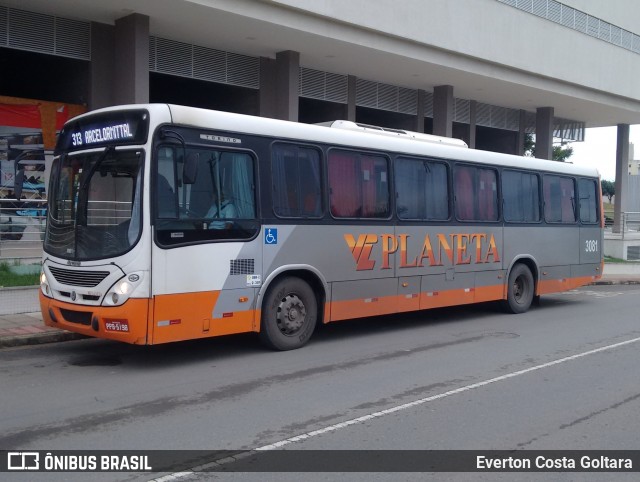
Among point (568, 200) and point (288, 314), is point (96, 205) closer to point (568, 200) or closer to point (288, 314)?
point (288, 314)

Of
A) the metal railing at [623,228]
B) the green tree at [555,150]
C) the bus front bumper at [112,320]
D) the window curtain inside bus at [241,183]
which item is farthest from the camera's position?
the green tree at [555,150]

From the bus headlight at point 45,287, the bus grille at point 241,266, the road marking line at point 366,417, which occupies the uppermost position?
the bus grille at point 241,266

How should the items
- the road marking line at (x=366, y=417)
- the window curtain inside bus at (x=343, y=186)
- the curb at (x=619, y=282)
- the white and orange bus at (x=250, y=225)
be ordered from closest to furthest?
the road marking line at (x=366, y=417) → the white and orange bus at (x=250, y=225) → the window curtain inside bus at (x=343, y=186) → the curb at (x=619, y=282)

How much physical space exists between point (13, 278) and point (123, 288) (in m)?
6.73

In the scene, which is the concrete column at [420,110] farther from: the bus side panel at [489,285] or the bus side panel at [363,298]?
the bus side panel at [363,298]

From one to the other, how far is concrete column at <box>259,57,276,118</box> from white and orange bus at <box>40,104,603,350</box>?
802 centimetres

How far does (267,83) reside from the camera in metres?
19.7

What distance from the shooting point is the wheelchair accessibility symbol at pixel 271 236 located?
9375 millimetres

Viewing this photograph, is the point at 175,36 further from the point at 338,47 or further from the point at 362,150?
the point at 362,150

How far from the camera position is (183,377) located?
820 cm

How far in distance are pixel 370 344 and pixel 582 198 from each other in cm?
798

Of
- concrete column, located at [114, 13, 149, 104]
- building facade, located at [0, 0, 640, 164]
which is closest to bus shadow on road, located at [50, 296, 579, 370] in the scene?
concrete column, located at [114, 13, 149, 104]

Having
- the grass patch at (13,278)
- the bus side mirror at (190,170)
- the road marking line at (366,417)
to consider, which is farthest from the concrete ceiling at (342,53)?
the road marking line at (366,417)

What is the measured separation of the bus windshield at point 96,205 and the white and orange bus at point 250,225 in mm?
20
